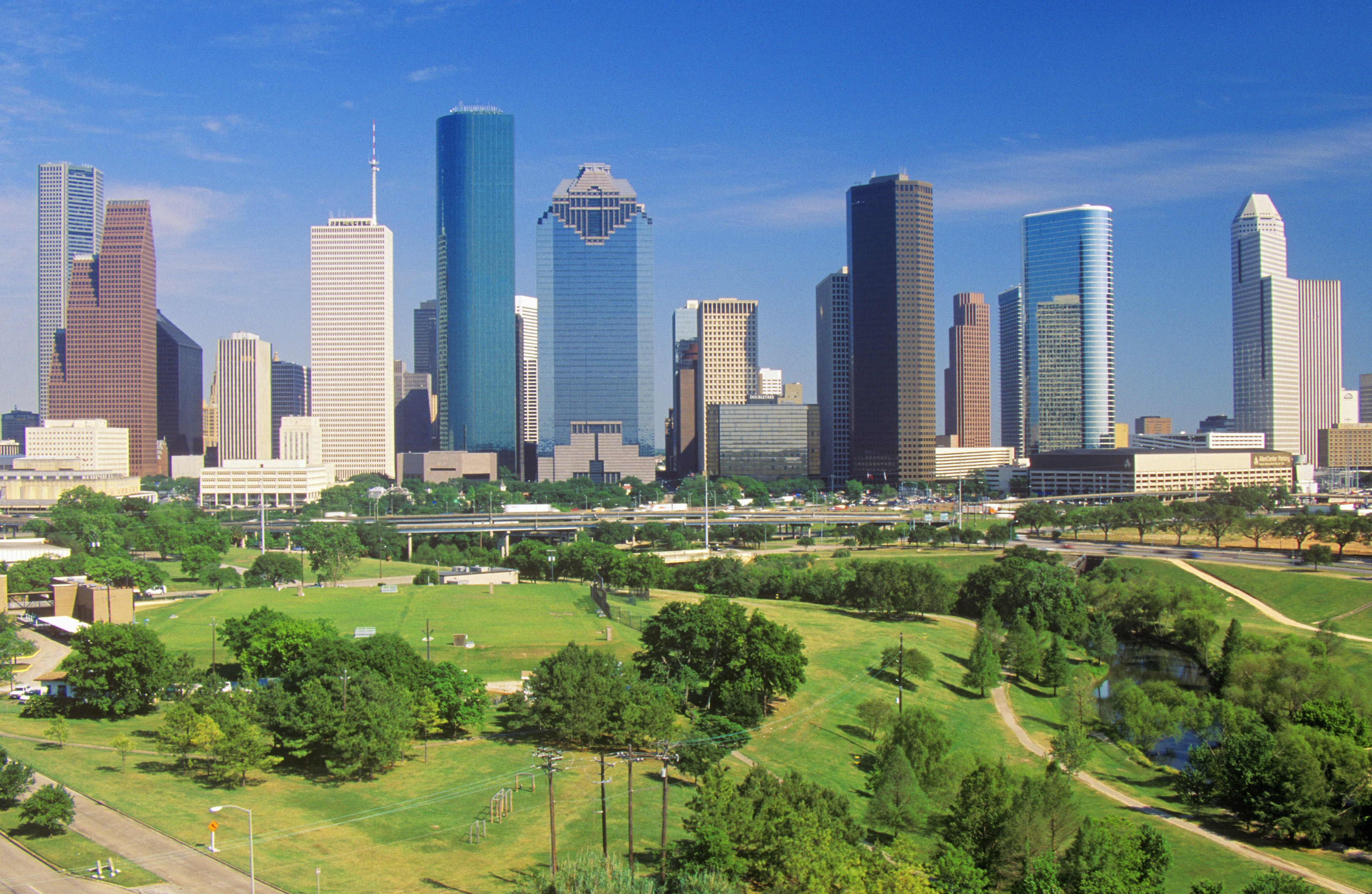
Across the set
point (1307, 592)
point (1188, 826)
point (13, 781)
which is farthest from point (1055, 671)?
point (13, 781)

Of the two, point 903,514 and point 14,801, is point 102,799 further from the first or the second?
point 903,514

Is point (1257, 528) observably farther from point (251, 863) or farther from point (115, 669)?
point (251, 863)

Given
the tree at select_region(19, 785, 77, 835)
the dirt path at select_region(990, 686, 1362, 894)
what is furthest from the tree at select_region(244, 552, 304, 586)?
the dirt path at select_region(990, 686, 1362, 894)

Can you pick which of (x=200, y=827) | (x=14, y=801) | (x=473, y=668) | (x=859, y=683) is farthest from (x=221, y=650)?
(x=859, y=683)

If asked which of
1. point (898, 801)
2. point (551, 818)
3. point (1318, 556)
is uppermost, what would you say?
point (1318, 556)

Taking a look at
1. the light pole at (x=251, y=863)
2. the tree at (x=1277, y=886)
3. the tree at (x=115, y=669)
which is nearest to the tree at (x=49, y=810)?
the light pole at (x=251, y=863)
